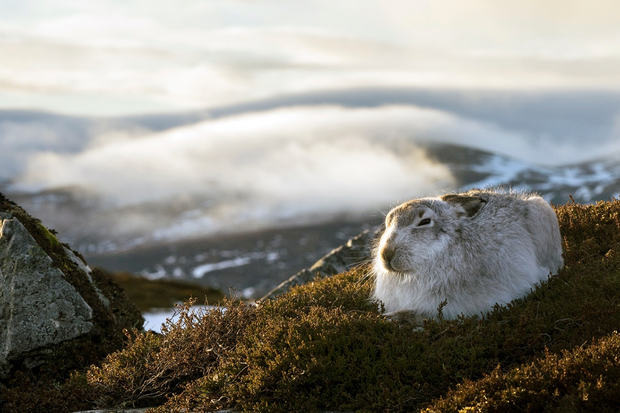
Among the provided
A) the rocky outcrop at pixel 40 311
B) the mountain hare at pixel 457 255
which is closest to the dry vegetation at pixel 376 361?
the mountain hare at pixel 457 255

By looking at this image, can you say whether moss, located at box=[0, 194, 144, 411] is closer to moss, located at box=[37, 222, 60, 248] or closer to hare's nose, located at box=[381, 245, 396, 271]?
moss, located at box=[37, 222, 60, 248]

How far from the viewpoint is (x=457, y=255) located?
8.18 m

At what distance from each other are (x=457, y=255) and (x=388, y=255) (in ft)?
3.55

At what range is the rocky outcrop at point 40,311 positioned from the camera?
30.5ft

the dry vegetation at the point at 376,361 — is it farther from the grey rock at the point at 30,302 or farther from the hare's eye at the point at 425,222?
the hare's eye at the point at 425,222

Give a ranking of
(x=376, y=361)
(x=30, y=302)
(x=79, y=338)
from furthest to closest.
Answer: (x=79, y=338), (x=30, y=302), (x=376, y=361)

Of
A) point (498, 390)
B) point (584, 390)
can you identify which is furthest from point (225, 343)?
point (584, 390)

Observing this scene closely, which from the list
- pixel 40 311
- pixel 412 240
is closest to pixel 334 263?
pixel 412 240

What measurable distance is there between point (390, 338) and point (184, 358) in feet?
10.4

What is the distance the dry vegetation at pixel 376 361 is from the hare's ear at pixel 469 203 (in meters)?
1.64

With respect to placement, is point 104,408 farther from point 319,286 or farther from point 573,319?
point 573,319

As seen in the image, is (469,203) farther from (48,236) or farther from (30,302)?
(48,236)

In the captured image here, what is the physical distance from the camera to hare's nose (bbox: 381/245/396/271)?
8266mm

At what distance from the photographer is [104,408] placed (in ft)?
25.2
